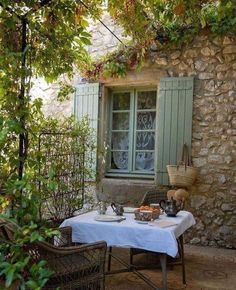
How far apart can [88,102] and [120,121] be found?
0.56 metres

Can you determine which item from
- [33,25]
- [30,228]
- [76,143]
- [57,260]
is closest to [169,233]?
[57,260]

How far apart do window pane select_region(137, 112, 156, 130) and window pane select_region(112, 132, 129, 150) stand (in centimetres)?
25

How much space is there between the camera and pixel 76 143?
4621 millimetres

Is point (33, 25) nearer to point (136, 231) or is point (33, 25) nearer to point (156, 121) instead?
point (136, 231)

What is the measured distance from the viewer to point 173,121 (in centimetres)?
504

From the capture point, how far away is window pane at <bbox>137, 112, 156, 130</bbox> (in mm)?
5406

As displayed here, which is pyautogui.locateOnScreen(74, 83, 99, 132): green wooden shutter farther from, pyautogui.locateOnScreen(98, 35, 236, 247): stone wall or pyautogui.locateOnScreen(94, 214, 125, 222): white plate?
pyautogui.locateOnScreen(94, 214, 125, 222): white plate

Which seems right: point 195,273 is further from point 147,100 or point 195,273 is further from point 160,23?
point 160,23

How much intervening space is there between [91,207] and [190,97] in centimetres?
199

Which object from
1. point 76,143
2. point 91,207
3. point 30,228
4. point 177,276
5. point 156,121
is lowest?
point 177,276

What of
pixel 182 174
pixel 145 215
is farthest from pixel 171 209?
pixel 182 174

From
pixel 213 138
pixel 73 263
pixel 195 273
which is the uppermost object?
pixel 213 138

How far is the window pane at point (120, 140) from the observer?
5559mm

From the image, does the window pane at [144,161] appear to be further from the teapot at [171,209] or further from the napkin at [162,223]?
the napkin at [162,223]
